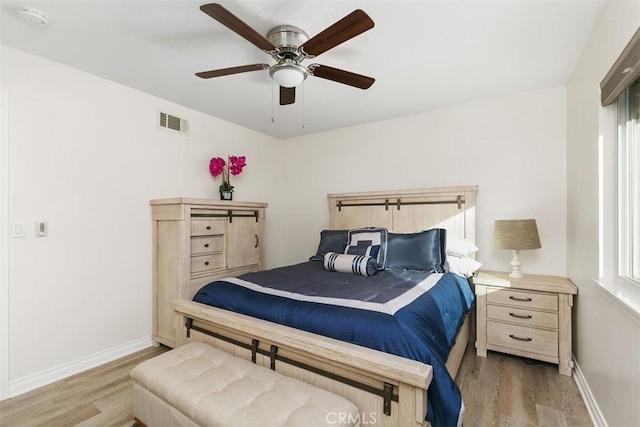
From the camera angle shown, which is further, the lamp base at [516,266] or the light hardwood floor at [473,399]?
the lamp base at [516,266]

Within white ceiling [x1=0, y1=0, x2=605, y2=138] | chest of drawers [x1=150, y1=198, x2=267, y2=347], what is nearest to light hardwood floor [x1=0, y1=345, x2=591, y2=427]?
chest of drawers [x1=150, y1=198, x2=267, y2=347]

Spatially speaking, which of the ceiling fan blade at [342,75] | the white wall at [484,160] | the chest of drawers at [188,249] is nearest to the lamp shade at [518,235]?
the white wall at [484,160]

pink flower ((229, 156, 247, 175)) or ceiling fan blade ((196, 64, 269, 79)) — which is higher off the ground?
ceiling fan blade ((196, 64, 269, 79))

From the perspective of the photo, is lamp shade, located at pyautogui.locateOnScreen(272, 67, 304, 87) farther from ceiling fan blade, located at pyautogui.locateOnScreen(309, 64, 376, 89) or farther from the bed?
the bed

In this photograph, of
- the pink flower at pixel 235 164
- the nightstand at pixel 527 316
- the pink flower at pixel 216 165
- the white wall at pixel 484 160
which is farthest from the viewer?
the pink flower at pixel 235 164

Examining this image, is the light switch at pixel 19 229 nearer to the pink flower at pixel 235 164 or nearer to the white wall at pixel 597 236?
the pink flower at pixel 235 164

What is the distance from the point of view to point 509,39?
2.03 metres

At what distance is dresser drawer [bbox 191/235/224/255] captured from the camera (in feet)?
9.29

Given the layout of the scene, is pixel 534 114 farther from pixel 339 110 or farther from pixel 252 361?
pixel 252 361

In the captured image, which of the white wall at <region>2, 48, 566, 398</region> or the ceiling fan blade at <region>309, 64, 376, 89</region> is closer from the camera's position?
the ceiling fan blade at <region>309, 64, 376, 89</region>

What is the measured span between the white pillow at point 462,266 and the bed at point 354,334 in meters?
0.16

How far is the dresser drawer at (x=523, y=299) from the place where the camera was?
239 centimetres

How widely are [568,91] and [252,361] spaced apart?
3373 mm

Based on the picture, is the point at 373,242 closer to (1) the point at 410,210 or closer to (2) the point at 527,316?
(1) the point at 410,210
